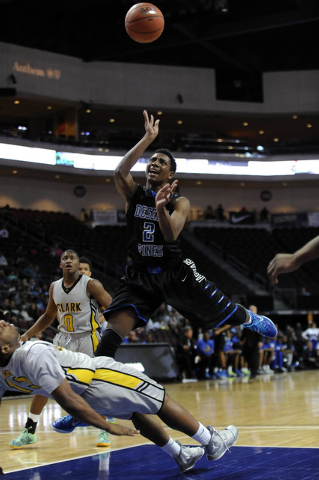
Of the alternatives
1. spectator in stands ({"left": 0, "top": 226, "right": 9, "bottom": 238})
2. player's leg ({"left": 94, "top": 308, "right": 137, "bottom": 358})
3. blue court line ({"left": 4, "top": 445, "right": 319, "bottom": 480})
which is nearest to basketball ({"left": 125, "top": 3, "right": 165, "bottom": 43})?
player's leg ({"left": 94, "top": 308, "right": 137, "bottom": 358})

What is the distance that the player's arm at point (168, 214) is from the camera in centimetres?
466

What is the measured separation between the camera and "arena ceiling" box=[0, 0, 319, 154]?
2580 centimetres

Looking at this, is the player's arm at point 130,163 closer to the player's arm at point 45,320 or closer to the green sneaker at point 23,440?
the player's arm at point 45,320

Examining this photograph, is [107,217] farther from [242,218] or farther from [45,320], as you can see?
[45,320]

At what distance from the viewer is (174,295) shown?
16.5 feet

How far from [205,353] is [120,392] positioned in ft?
36.5

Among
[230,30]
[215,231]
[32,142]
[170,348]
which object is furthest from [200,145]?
[170,348]

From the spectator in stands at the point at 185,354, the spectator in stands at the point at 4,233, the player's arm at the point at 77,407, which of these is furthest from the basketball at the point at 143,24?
the spectator in stands at the point at 4,233

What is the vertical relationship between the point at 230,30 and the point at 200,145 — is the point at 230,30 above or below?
above

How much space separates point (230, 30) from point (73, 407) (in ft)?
80.9

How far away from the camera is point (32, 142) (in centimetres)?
2706

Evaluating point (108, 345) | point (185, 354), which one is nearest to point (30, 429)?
point (108, 345)

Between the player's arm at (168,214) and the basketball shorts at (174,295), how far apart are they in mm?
337

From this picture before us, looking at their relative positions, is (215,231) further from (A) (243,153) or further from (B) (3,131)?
Result: (B) (3,131)
